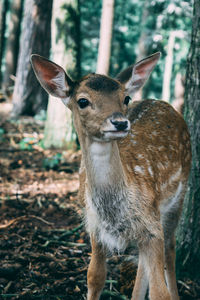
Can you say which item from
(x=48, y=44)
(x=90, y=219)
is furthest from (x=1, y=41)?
(x=90, y=219)

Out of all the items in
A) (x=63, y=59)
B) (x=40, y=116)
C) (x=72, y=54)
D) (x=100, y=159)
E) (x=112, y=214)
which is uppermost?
(x=72, y=54)

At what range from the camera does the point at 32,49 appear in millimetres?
9172

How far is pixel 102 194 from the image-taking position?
3111 mm

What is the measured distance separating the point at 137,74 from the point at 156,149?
802 mm

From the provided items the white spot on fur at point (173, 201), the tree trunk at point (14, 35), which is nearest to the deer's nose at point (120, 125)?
the white spot on fur at point (173, 201)

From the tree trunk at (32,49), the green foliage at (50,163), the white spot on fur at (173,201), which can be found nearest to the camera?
the white spot on fur at (173,201)

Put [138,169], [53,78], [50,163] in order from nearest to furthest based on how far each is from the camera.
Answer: [53,78] → [138,169] → [50,163]

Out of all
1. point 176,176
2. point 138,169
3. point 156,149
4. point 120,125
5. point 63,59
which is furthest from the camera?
point 63,59

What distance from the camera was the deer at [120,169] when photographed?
291 cm

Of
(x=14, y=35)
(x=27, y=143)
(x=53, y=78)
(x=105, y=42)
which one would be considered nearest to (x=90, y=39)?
(x=14, y=35)

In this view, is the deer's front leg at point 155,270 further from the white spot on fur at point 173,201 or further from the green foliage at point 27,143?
the green foliage at point 27,143

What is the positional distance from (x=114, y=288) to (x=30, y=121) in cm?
602

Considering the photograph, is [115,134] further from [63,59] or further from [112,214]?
[63,59]

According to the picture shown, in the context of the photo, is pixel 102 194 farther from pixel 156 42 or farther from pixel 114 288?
pixel 156 42
